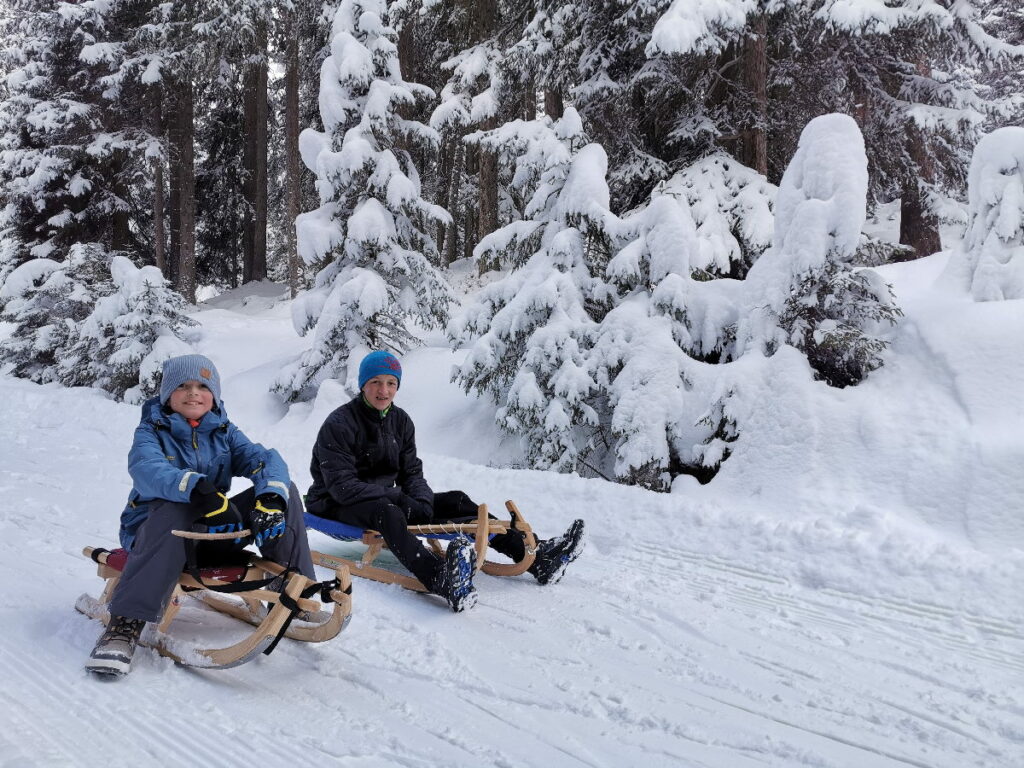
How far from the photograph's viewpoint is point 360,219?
10.9 meters

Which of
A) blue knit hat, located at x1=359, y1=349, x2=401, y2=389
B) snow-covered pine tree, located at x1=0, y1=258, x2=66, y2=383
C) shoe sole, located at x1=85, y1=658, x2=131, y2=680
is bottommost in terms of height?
snow-covered pine tree, located at x1=0, y1=258, x2=66, y2=383

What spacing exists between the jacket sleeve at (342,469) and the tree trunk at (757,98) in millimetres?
7837

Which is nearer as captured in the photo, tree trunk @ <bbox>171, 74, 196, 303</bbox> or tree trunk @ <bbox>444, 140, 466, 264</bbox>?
tree trunk @ <bbox>171, 74, 196, 303</bbox>

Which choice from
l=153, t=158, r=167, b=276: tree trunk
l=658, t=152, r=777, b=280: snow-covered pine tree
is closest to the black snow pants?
l=658, t=152, r=777, b=280: snow-covered pine tree

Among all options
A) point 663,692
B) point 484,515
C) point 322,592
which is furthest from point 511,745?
point 484,515

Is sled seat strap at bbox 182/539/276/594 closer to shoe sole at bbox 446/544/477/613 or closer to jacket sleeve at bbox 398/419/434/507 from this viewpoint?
shoe sole at bbox 446/544/477/613

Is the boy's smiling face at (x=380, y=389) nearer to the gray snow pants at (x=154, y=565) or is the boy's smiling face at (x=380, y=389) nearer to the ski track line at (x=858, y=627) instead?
the gray snow pants at (x=154, y=565)

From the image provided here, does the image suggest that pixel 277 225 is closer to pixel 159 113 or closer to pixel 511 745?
pixel 159 113

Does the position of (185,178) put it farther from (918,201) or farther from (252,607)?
(252,607)

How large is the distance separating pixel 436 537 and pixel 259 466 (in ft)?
4.52

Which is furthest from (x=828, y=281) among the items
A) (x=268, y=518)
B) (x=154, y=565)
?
(x=154, y=565)

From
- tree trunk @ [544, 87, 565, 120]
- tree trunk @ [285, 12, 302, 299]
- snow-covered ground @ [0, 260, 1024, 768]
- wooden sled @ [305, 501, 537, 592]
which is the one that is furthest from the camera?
tree trunk @ [285, 12, 302, 299]

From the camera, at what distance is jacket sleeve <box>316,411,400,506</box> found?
14.7 ft

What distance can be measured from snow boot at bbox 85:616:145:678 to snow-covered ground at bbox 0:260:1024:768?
0.08 m
